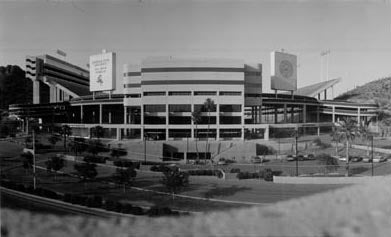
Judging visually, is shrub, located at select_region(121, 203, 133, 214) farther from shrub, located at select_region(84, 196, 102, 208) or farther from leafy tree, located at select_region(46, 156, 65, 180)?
leafy tree, located at select_region(46, 156, 65, 180)

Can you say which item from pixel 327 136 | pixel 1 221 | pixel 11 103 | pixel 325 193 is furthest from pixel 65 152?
pixel 327 136

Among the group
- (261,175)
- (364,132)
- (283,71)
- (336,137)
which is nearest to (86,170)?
(261,175)

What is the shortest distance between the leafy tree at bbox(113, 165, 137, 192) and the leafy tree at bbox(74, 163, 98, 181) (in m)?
0.18

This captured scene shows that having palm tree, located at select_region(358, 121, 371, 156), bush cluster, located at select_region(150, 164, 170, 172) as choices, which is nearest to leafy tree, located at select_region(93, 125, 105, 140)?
bush cluster, located at select_region(150, 164, 170, 172)

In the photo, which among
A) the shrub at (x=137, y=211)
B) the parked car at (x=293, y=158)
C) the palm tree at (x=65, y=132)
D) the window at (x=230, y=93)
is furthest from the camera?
the parked car at (x=293, y=158)

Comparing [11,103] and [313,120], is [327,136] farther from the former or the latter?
[11,103]

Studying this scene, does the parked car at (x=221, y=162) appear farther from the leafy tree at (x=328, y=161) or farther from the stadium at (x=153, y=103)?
the leafy tree at (x=328, y=161)

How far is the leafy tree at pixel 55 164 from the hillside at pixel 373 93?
2902 millimetres

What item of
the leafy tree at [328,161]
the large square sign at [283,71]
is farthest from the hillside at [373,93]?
the leafy tree at [328,161]

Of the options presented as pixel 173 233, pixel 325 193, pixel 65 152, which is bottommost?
pixel 173 233

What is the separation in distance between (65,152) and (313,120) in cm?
290

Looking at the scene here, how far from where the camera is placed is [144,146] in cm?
263

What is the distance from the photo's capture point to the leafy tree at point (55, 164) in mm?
2424

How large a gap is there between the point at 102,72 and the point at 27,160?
1013 mm
